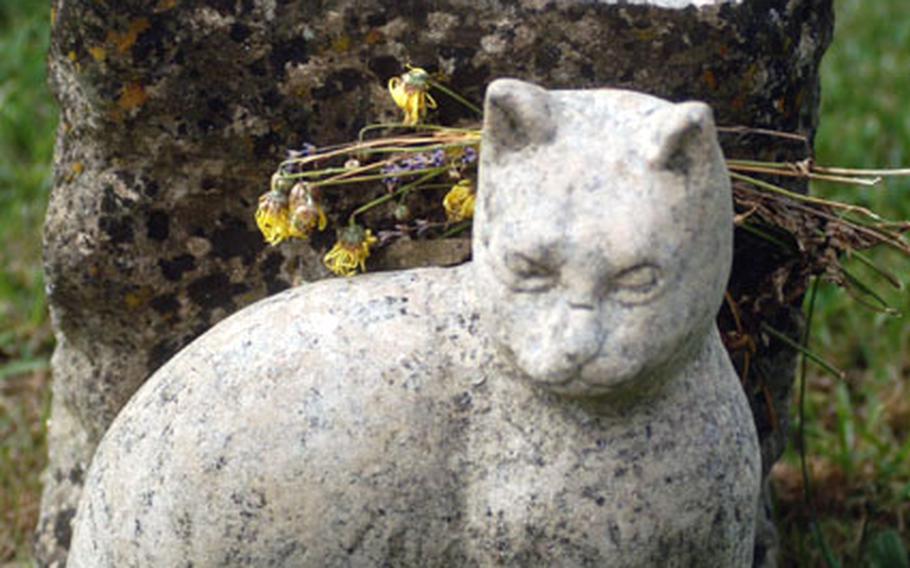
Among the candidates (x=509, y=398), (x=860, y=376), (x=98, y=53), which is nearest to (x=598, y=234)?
(x=509, y=398)

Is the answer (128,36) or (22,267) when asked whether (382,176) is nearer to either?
(128,36)

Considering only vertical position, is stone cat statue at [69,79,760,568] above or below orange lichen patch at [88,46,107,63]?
below

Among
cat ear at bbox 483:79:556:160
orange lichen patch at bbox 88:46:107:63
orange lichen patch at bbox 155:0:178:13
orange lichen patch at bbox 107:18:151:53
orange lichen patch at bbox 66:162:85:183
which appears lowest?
orange lichen patch at bbox 66:162:85:183

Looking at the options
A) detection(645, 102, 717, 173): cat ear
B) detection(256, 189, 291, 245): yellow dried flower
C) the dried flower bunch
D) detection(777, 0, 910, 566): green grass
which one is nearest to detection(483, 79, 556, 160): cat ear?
detection(645, 102, 717, 173): cat ear

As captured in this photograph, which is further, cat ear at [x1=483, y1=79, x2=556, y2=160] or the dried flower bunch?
the dried flower bunch

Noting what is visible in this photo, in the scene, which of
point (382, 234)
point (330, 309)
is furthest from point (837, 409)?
point (330, 309)

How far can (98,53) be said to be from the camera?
7.02 feet

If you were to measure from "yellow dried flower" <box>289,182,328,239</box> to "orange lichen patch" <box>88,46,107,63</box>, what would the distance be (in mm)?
340

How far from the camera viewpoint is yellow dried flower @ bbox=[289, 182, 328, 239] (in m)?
2.02

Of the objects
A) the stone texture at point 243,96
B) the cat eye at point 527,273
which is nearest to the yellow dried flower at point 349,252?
the stone texture at point 243,96

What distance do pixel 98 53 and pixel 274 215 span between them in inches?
14.1

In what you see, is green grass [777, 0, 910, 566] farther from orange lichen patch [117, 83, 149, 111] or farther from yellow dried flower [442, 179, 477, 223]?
orange lichen patch [117, 83, 149, 111]

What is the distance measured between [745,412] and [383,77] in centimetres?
70

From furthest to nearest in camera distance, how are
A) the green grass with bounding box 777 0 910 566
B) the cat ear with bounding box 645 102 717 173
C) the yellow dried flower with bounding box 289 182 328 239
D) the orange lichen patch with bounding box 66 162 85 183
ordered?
1. the green grass with bounding box 777 0 910 566
2. the orange lichen patch with bounding box 66 162 85 183
3. the yellow dried flower with bounding box 289 182 328 239
4. the cat ear with bounding box 645 102 717 173
